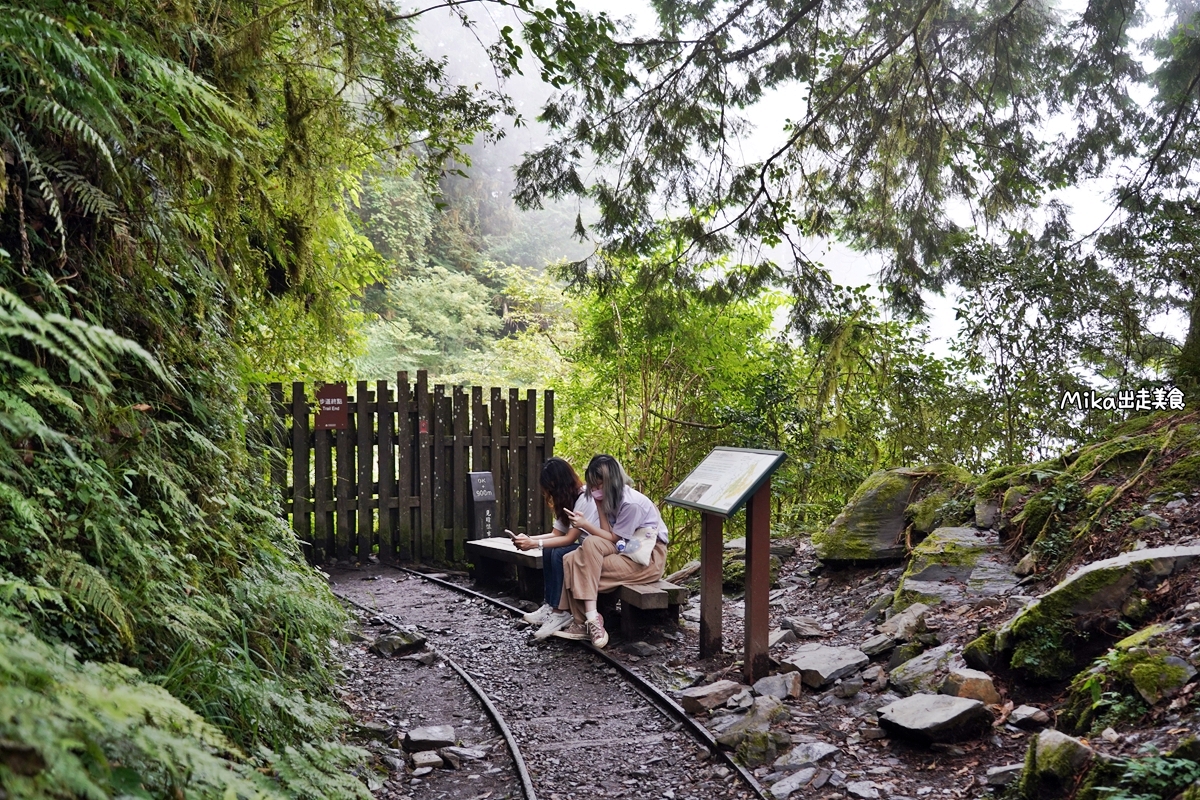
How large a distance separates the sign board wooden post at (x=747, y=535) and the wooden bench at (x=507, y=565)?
2.20 m

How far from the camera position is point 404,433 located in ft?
34.2

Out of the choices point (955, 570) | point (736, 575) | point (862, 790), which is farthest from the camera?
point (736, 575)

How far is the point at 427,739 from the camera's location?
4.44 metres

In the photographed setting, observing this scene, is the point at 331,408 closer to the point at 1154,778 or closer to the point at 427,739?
the point at 427,739

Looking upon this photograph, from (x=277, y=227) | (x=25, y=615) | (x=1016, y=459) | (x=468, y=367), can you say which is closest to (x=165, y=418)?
(x=25, y=615)

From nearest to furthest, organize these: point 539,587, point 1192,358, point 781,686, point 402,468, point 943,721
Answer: point 943,721, point 781,686, point 1192,358, point 539,587, point 402,468

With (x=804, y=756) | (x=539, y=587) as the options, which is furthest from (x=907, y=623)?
(x=539, y=587)

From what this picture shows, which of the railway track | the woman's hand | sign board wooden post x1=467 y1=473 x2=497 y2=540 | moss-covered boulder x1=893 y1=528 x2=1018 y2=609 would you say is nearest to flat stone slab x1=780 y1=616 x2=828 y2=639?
moss-covered boulder x1=893 y1=528 x2=1018 y2=609

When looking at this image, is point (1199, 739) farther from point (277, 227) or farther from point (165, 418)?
point (277, 227)

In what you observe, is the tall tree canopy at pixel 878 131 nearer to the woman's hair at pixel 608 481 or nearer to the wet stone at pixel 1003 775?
the woman's hair at pixel 608 481

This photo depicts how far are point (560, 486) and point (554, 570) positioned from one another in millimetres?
716

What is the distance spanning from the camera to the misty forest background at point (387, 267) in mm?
2754

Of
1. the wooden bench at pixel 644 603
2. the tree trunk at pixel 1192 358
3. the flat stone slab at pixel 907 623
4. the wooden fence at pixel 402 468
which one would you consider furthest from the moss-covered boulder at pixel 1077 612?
the wooden fence at pixel 402 468

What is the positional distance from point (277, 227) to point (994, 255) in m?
6.71
